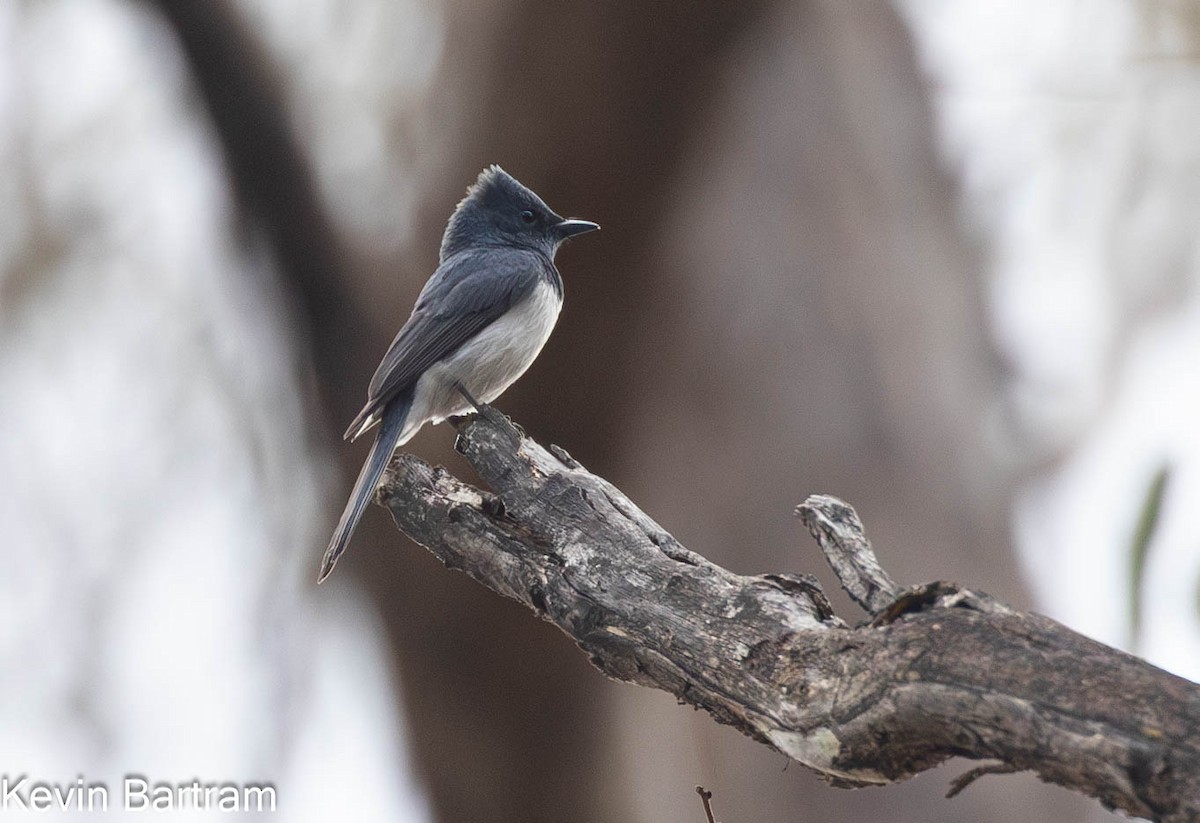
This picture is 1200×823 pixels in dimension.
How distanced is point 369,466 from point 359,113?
2.89 m

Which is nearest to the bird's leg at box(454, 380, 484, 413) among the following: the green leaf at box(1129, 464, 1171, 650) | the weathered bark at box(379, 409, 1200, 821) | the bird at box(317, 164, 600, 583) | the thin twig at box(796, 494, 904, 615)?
the bird at box(317, 164, 600, 583)

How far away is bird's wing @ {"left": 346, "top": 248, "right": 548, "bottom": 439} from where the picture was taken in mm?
3811

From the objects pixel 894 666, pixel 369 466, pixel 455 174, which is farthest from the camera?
pixel 455 174

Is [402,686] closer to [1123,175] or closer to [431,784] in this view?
[431,784]

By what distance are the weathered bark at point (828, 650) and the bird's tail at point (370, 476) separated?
1.55ft

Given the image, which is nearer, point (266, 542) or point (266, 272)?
point (266, 272)

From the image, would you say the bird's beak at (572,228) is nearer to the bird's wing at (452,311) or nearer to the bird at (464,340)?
the bird at (464,340)

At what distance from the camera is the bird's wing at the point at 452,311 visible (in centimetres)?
381

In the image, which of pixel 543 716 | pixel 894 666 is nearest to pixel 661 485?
pixel 543 716

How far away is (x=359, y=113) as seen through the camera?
5848 mm

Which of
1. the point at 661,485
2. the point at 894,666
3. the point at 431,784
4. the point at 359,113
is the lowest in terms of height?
the point at 894,666

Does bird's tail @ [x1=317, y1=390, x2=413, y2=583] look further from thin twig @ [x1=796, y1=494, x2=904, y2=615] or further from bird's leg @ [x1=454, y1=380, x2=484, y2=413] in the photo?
thin twig @ [x1=796, y1=494, x2=904, y2=615]

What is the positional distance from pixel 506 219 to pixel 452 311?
30.4 inches

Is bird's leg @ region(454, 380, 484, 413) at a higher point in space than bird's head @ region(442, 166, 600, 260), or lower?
lower
